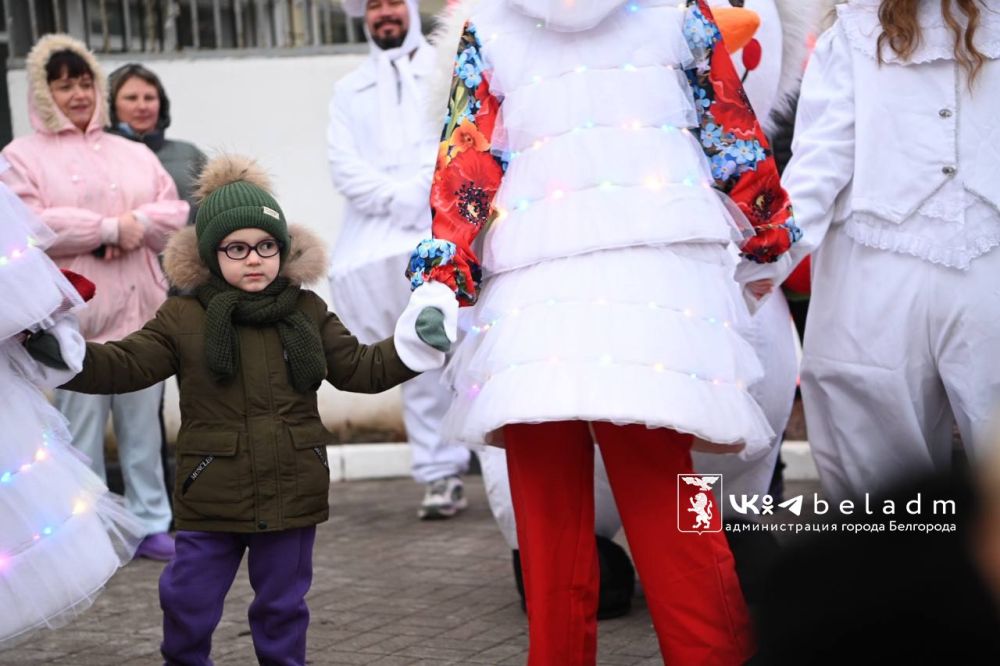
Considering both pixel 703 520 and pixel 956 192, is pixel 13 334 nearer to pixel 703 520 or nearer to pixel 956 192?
pixel 703 520

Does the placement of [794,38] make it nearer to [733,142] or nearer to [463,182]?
[733,142]

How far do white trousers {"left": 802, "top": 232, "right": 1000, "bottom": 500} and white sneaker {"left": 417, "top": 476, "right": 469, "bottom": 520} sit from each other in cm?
303

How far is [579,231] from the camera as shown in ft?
10.9

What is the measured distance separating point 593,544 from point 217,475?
94 centimetres

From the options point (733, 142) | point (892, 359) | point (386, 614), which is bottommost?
point (386, 614)

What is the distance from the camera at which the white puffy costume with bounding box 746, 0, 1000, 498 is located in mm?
3512

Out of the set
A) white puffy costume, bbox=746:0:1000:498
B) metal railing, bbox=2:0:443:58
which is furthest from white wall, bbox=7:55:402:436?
white puffy costume, bbox=746:0:1000:498

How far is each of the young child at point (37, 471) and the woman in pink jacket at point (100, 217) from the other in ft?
8.28

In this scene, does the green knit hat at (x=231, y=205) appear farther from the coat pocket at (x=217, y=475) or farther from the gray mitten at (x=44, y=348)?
the gray mitten at (x=44, y=348)

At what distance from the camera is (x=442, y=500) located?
665 cm

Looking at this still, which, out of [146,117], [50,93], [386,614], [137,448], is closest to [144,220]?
[50,93]

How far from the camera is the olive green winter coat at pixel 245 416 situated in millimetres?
3578

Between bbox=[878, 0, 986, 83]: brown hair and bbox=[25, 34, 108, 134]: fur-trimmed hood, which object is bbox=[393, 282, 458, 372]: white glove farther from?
bbox=[25, 34, 108, 134]: fur-trimmed hood

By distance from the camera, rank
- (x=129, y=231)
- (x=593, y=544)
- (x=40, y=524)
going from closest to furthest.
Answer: (x=40, y=524) → (x=593, y=544) → (x=129, y=231)
